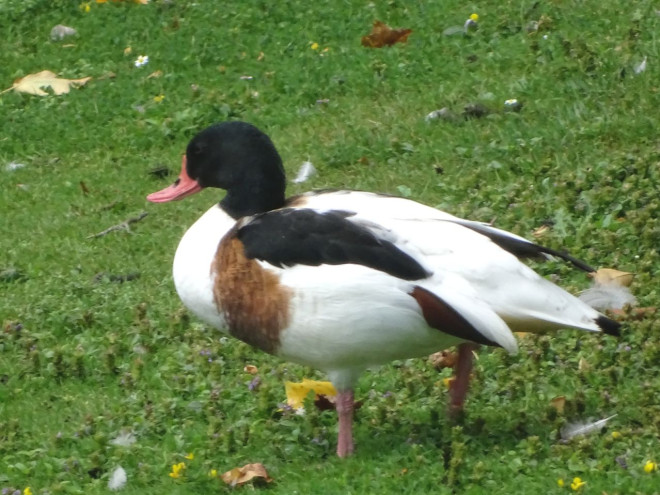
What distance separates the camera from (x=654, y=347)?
500 centimetres

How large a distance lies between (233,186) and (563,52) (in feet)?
12.7

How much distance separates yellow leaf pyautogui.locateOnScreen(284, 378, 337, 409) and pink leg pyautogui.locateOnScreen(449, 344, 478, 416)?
2.02 ft

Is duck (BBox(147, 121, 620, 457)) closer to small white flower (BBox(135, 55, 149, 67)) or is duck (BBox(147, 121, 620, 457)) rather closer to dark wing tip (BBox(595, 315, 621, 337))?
dark wing tip (BBox(595, 315, 621, 337))

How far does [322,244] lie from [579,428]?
110cm

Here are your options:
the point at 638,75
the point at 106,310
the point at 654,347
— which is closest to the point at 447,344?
the point at 654,347

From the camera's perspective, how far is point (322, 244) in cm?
450

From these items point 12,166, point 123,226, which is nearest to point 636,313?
point 123,226

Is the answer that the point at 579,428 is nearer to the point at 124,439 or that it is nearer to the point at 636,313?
the point at 636,313

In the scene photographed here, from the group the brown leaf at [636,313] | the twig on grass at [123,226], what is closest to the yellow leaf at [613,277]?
the brown leaf at [636,313]

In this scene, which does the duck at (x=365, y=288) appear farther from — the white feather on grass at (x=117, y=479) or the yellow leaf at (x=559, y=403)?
the white feather on grass at (x=117, y=479)

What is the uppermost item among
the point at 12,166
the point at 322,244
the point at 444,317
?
the point at 322,244

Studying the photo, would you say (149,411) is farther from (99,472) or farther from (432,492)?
(432,492)

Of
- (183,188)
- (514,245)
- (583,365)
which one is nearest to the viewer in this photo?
(514,245)

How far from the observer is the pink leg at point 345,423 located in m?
4.74
